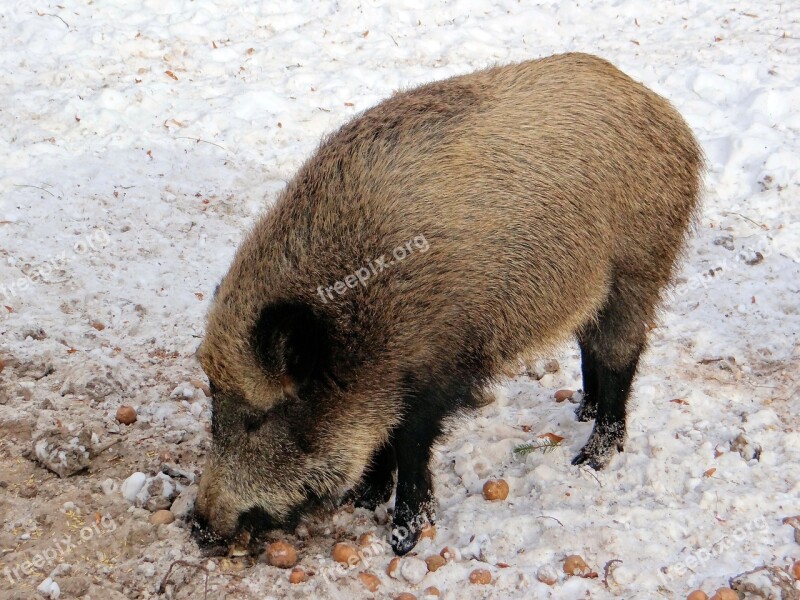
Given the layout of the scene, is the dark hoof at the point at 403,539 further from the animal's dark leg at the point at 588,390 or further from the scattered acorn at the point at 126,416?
the scattered acorn at the point at 126,416

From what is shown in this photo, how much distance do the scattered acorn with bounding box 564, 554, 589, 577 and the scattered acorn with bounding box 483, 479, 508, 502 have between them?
0.55 metres

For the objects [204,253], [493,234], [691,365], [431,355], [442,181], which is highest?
[442,181]

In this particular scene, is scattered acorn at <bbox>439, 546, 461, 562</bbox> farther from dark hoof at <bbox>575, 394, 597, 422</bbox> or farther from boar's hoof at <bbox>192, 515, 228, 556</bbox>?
dark hoof at <bbox>575, 394, 597, 422</bbox>

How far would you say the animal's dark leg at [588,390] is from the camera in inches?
167

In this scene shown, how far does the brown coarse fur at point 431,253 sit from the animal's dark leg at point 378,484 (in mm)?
375

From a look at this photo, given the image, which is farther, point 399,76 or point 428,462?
point 399,76

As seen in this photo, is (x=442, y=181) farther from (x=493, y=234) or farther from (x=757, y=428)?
(x=757, y=428)

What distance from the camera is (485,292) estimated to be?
329cm

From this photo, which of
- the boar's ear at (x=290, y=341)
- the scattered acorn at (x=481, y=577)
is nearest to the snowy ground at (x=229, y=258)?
the scattered acorn at (x=481, y=577)

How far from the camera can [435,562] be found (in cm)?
336

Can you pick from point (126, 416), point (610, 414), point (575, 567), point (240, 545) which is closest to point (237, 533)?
point (240, 545)

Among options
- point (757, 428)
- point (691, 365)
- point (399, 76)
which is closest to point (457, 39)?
point (399, 76)

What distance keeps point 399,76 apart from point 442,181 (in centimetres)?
455

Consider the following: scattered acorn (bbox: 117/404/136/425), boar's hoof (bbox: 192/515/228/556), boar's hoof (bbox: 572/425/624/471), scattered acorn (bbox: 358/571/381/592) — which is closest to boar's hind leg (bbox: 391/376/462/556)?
scattered acorn (bbox: 358/571/381/592)
